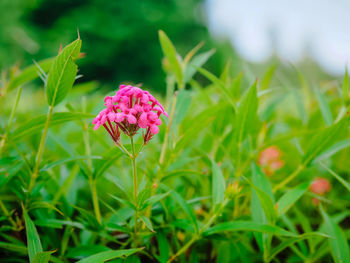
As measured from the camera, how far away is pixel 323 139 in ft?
2.92

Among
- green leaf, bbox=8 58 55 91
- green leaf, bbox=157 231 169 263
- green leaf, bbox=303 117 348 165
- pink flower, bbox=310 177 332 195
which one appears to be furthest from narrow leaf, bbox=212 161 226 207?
pink flower, bbox=310 177 332 195

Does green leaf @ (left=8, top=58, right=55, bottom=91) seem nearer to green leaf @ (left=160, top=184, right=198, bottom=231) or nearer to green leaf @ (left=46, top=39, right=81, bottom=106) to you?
green leaf @ (left=46, top=39, right=81, bottom=106)

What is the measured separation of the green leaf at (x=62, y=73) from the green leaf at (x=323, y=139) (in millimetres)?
756

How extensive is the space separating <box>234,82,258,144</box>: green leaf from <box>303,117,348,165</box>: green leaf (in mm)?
211

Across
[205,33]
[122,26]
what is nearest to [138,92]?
[122,26]

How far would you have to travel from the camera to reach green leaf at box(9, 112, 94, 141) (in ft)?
2.56

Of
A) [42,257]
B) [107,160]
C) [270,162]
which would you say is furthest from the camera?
[270,162]

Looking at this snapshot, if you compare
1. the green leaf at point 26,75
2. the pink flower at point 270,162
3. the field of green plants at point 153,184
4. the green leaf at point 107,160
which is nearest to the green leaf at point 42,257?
the field of green plants at point 153,184

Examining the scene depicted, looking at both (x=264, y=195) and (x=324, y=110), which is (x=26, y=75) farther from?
(x=324, y=110)

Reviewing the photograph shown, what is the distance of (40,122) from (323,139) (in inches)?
34.6

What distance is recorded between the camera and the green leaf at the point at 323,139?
34.1 inches

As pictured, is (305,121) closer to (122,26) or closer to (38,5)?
(122,26)

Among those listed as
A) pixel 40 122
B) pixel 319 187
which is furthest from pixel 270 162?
pixel 40 122

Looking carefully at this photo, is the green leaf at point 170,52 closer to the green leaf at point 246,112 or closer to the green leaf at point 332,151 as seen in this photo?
the green leaf at point 246,112
